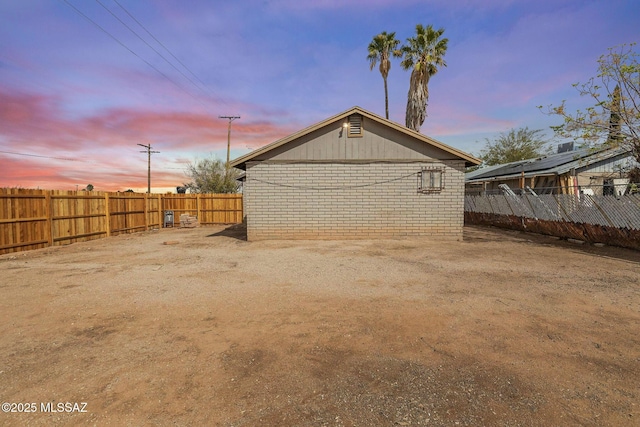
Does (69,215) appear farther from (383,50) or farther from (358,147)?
(383,50)

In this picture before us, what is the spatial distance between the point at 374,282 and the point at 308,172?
22.8 feet

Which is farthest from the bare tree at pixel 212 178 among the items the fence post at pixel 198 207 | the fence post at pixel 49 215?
the fence post at pixel 49 215

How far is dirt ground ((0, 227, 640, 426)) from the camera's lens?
240 centimetres

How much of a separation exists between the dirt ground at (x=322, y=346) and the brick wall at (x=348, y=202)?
5056 millimetres

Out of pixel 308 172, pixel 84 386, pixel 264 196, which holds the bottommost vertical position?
pixel 84 386

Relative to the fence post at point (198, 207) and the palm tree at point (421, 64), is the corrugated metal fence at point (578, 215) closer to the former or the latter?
the palm tree at point (421, 64)

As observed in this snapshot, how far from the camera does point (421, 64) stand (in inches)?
821

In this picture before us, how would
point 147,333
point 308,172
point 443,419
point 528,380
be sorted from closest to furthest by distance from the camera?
1. point 443,419
2. point 528,380
3. point 147,333
4. point 308,172

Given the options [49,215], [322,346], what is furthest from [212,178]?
[322,346]

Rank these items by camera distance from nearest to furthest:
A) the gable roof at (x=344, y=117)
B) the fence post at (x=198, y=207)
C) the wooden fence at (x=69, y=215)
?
the wooden fence at (x=69, y=215)
the gable roof at (x=344, y=117)
the fence post at (x=198, y=207)

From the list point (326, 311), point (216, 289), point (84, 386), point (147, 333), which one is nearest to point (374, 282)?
point (326, 311)

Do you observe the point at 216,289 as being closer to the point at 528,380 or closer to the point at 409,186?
the point at 528,380

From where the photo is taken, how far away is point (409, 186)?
12000mm

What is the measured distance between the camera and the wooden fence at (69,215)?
927 centimetres
